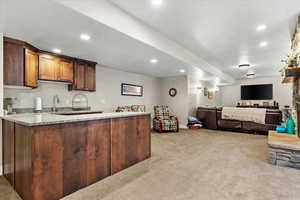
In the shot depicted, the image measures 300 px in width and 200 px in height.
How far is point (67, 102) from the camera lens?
4.42 metres

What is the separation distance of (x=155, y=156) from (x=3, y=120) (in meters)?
2.64

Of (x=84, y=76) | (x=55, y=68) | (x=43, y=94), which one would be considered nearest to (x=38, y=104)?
(x=43, y=94)

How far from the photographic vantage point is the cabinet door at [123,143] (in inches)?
100

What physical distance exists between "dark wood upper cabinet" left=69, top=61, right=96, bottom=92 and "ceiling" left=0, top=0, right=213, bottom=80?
43 cm

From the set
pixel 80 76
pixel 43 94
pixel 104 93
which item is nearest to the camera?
pixel 43 94

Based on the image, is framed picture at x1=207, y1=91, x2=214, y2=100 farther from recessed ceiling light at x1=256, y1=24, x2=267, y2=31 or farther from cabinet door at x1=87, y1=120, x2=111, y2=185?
cabinet door at x1=87, y1=120, x2=111, y2=185

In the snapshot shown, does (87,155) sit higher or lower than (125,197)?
higher

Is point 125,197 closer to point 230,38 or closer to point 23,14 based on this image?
point 23,14

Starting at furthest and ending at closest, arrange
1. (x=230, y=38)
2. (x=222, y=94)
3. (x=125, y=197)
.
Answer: (x=222, y=94)
(x=230, y=38)
(x=125, y=197)

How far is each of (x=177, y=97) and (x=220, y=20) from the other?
14.9 feet

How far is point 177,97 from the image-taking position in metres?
7.09

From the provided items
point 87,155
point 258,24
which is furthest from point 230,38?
point 87,155

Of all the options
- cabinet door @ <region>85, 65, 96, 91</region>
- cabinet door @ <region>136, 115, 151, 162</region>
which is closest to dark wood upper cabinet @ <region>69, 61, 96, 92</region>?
cabinet door @ <region>85, 65, 96, 91</region>

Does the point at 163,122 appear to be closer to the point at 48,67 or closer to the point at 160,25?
the point at 160,25
